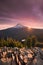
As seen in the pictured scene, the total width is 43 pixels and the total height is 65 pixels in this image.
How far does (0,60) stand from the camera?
8.54ft

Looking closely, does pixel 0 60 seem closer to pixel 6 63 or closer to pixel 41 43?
pixel 6 63

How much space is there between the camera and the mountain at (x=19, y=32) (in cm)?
516

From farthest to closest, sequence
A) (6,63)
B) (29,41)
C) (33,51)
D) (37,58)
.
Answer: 1. (29,41)
2. (33,51)
3. (37,58)
4. (6,63)

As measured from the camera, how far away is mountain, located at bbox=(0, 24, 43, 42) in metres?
5.16

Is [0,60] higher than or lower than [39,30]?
lower

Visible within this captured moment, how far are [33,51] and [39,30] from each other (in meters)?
2.45

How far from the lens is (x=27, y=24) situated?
546 centimetres

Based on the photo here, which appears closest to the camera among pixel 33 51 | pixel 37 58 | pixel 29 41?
pixel 37 58

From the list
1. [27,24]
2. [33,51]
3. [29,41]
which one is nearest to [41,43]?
[29,41]

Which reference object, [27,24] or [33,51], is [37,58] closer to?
[33,51]

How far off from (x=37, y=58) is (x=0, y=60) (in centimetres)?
74

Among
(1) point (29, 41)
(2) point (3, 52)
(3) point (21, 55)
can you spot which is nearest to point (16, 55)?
(3) point (21, 55)

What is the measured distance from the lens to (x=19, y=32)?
5.18 m

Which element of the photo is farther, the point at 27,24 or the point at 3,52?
the point at 27,24
